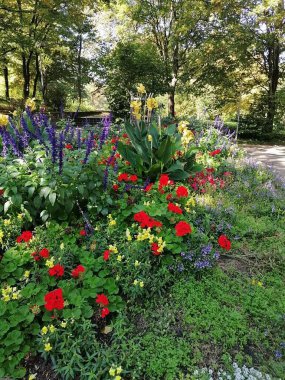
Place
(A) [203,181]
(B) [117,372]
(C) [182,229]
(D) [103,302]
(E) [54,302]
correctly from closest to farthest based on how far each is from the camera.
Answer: (B) [117,372]
(E) [54,302]
(D) [103,302]
(C) [182,229]
(A) [203,181]

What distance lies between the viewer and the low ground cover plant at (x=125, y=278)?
163 centimetres

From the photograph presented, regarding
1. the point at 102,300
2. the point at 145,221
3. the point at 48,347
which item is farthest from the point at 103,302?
the point at 145,221

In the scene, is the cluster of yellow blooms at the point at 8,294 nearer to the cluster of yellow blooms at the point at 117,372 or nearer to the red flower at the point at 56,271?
the red flower at the point at 56,271

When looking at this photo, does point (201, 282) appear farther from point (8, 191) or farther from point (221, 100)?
point (221, 100)

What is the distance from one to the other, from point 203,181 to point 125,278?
1.82 m

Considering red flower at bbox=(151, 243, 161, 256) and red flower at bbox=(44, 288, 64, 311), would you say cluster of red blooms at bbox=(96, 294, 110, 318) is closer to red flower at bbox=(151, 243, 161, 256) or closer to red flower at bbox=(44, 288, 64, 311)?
red flower at bbox=(44, 288, 64, 311)

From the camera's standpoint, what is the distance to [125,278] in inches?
77.1

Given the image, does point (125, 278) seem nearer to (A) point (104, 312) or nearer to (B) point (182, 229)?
(A) point (104, 312)

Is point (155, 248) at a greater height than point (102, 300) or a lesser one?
greater

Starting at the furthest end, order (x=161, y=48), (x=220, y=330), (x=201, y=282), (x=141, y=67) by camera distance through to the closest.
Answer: (x=161, y=48)
(x=141, y=67)
(x=201, y=282)
(x=220, y=330)

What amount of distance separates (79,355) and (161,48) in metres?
14.5

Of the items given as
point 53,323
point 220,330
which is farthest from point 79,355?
point 220,330

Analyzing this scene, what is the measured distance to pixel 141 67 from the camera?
10.8 m

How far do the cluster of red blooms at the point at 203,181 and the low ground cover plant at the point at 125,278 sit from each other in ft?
0.94
